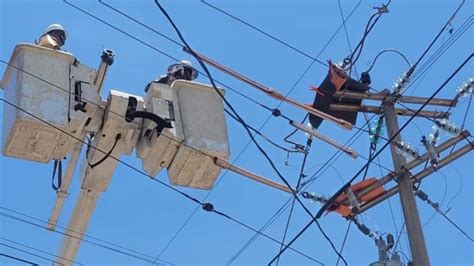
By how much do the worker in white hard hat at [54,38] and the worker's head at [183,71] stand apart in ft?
3.25

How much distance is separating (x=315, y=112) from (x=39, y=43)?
3.17 meters

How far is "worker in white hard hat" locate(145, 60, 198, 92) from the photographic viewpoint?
754cm

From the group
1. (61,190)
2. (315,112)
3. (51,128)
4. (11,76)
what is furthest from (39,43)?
(315,112)

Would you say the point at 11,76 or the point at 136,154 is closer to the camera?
the point at 11,76

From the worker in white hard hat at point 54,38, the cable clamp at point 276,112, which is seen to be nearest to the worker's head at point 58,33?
A: the worker in white hard hat at point 54,38

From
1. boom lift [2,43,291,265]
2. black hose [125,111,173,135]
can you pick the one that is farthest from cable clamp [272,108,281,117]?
black hose [125,111,173,135]

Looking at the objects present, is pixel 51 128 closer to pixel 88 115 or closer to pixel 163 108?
pixel 88 115

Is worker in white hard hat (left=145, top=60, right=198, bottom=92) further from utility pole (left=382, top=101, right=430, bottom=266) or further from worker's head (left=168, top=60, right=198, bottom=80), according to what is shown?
utility pole (left=382, top=101, right=430, bottom=266)

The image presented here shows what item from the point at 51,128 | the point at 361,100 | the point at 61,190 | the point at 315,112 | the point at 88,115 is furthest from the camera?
the point at 361,100

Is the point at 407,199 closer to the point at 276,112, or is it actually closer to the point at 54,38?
the point at 276,112

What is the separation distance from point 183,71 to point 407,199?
9.42ft

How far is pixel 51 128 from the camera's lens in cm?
649

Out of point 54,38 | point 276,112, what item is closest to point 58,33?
point 54,38

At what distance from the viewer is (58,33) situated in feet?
23.9
